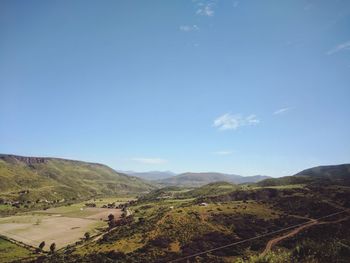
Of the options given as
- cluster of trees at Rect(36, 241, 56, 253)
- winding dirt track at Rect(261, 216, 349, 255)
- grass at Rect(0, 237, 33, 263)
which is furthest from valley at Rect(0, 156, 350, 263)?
cluster of trees at Rect(36, 241, 56, 253)

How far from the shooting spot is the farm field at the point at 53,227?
127m

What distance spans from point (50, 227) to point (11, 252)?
4467cm

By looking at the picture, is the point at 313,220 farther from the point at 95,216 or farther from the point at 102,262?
the point at 95,216

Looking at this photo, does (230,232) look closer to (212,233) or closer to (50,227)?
(212,233)

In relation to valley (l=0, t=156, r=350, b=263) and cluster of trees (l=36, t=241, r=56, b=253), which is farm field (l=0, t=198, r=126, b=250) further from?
cluster of trees (l=36, t=241, r=56, b=253)

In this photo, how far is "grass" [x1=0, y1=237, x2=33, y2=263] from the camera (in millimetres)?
100381

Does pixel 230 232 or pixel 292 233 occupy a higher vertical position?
pixel 292 233

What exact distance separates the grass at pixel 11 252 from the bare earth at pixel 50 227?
5660 millimetres

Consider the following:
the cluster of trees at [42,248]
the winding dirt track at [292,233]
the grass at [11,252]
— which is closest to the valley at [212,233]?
the winding dirt track at [292,233]

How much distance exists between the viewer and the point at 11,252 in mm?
108062

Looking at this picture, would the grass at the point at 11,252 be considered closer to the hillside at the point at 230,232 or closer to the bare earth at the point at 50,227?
the bare earth at the point at 50,227

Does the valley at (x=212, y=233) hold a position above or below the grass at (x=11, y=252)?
above

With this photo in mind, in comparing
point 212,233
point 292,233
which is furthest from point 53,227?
point 292,233

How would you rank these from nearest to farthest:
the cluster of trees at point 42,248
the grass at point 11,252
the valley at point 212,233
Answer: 1. the valley at point 212,233
2. the grass at point 11,252
3. the cluster of trees at point 42,248
